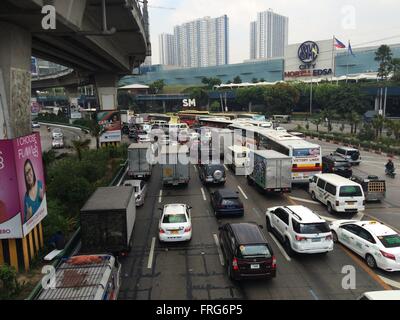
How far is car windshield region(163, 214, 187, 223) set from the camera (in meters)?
17.4

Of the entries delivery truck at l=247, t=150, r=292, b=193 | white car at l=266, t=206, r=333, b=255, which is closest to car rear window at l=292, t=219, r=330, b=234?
white car at l=266, t=206, r=333, b=255

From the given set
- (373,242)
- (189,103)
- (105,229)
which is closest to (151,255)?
(105,229)

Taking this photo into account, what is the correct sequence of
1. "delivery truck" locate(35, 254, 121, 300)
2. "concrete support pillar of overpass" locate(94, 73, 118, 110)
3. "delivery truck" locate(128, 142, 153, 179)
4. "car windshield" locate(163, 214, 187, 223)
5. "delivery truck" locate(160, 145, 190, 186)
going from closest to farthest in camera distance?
"delivery truck" locate(35, 254, 121, 300) → "car windshield" locate(163, 214, 187, 223) → "delivery truck" locate(160, 145, 190, 186) → "delivery truck" locate(128, 142, 153, 179) → "concrete support pillar of overpass" locate(94, 73, 118, 110)

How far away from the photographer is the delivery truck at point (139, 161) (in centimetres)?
2908

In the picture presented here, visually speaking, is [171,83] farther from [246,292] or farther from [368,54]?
[246,292]

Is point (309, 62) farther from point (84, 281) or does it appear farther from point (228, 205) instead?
point (84, 281)

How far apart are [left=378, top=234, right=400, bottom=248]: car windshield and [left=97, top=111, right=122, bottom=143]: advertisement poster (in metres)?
34.3

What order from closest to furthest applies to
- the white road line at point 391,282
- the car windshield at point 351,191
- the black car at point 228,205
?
the white road line at point 391,282 < the black car at point 228,205 < the car windshield at point 351,191

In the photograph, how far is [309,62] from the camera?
120m

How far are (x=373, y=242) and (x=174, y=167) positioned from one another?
50.9ft

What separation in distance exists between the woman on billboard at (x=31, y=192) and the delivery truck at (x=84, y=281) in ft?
12.8

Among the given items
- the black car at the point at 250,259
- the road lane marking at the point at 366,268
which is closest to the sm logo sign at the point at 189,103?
the road lane marking at the point at 366,268

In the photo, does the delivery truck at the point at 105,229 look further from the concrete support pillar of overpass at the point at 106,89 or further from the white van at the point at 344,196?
the concrete support pillar of overpass at the point at 106,89

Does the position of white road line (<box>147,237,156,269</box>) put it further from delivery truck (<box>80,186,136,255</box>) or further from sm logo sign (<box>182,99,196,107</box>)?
sm logo sign (<box>182,99,196,107</box>)
